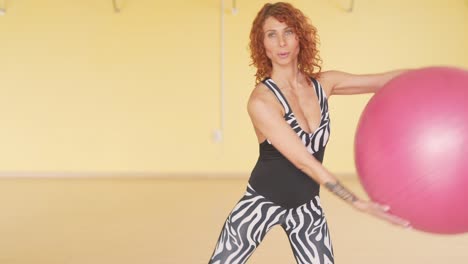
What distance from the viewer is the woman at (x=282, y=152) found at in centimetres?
151

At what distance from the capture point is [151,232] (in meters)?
3.49

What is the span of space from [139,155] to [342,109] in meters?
2.72

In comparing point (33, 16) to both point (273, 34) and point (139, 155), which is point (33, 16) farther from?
point (273, 34)

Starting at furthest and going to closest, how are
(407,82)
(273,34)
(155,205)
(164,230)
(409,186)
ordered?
(155,205), (164,230), (273,34), (407,82), (409,186)

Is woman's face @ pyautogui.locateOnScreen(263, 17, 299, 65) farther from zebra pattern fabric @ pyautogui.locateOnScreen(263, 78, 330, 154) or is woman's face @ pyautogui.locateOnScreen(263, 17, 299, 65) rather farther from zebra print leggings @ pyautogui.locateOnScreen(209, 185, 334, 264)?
zebra print leggings @ pyautogui.locateOnScreen(209, 185, 334, 264)

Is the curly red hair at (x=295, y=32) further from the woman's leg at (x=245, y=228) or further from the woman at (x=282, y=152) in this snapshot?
the woman's leg at (x=245, y=228)

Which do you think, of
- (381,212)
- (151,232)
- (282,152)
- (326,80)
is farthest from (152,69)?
(381,212)

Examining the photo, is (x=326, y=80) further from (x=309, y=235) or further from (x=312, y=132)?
(x=309, y=235)

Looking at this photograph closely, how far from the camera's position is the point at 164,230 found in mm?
3555

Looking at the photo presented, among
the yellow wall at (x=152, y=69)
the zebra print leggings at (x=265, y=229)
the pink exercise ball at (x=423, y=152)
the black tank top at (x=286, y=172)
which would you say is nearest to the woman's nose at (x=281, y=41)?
the black tank top at (x=286, y=172)

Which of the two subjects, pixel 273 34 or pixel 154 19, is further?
pixel 154 19

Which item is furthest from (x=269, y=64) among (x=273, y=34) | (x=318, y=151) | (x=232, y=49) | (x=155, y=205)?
(x=232, y=49)

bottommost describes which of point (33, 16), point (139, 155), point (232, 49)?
point (139, 155)

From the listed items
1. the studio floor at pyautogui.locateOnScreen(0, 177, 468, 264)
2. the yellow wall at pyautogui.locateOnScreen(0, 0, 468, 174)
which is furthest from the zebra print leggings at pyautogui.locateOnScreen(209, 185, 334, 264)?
the yellow wall at pyautogui.locateOnScreen(0, 0, 468, 174)
